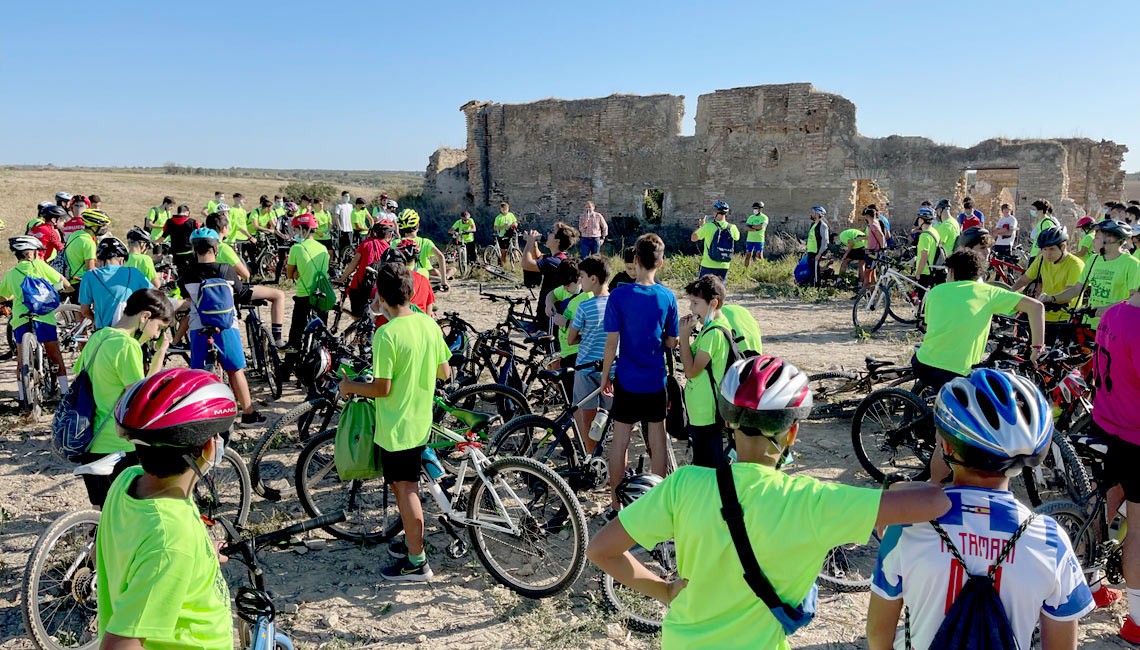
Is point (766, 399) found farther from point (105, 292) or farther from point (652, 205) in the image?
point (652, 205)

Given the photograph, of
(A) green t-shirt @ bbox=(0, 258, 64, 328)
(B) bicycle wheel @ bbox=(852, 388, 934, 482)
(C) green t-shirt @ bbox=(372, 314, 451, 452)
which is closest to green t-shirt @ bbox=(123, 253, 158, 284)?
(A) green t-shirt @ bbox=(0, 258, 64, 328)

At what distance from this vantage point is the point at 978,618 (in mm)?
1839

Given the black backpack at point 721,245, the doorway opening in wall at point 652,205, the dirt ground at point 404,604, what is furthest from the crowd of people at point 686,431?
the doorway opening in wall at point 652,205

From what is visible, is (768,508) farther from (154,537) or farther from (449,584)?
(449,584)

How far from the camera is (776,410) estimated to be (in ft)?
6.49

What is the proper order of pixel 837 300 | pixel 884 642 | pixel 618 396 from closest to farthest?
pixel 884 642 → pixel 618 396 → pixel 837 300

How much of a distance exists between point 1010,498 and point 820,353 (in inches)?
323

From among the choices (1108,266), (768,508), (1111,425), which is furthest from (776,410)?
(1108,266)

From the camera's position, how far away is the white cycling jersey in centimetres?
187

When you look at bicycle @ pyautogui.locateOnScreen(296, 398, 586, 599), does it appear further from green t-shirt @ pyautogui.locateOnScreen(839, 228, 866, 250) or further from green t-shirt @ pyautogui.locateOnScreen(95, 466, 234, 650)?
green t-shirt @ pyautogui.locateOnScreen(839, 228, 866, 250)

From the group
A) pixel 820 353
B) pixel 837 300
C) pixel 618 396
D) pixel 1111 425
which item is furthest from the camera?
pixel 837 300

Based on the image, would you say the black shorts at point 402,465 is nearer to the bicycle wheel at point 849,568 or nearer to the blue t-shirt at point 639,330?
the blue t-shirt at point 639,330

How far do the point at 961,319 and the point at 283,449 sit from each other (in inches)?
205

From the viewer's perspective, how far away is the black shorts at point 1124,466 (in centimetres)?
363
